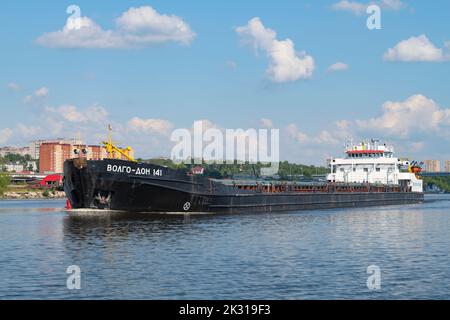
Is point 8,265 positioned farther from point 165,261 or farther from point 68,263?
Answer: point 165,261

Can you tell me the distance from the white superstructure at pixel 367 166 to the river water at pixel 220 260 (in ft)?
164

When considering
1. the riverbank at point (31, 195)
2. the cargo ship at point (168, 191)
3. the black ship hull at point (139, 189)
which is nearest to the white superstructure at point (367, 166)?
the cargo ship at point (168, 191)

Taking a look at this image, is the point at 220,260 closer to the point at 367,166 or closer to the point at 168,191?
the point at 168,191

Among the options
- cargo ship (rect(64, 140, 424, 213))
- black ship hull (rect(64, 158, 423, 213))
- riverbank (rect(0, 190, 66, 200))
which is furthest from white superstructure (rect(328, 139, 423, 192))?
riverbank (rect(0, 190, 66, 200))

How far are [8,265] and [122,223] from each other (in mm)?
17582

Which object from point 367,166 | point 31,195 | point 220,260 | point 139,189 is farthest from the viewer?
point 31,195

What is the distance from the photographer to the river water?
21.7m

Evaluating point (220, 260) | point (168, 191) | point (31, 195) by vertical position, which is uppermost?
point (168, 191)

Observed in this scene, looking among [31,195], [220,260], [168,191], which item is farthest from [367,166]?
[31,195]

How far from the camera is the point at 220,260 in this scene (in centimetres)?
2811

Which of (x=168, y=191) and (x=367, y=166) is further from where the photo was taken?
(x=367, y=166)

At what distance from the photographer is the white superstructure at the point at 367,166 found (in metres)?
95.6

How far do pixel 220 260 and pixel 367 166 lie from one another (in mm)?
72722

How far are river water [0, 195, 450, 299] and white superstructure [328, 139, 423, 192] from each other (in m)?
50.0
